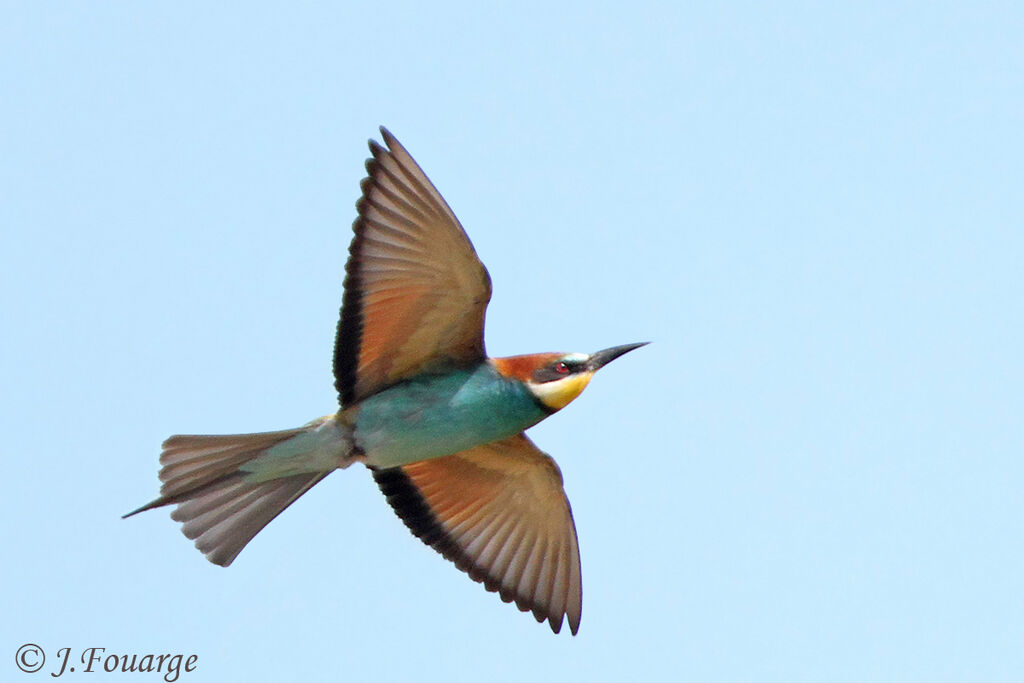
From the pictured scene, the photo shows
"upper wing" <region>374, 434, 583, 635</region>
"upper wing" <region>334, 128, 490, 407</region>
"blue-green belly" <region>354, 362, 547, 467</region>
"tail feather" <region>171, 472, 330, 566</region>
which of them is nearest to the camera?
"upper wing" <region>334, 128, 490, 407</region>

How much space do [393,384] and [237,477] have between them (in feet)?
2.03

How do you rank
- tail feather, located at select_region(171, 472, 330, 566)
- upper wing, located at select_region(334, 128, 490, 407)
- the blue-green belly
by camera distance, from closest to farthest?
upper wing, located at select_region(334, 128, 490, 407) < the blue-green belly < tail feather, located at select_region(171, 472, 330, 566)

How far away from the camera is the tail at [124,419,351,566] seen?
5070mm

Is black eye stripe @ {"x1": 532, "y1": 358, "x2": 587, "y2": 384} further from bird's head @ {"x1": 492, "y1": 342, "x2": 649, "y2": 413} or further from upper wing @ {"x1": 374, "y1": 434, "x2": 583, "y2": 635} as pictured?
upper wing @ {"x1": 374, "y1": 434, "x2": 583, "y2": 635}

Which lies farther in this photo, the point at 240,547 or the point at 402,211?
the point at 240,547

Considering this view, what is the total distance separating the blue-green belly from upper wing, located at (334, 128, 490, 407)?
7 cm

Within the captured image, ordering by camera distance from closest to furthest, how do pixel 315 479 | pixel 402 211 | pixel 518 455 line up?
pixel 402 211 < pixel 315 479 < pixel 518 455

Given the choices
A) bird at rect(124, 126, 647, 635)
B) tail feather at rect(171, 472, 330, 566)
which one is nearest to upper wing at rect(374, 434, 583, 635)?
bird at rect(124, 126, 647, 635)

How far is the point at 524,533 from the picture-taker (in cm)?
584

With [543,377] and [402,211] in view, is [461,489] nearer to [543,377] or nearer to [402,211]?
[543,377]

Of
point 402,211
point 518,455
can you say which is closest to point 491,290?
point 402,211

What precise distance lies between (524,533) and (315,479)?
3.16 feet

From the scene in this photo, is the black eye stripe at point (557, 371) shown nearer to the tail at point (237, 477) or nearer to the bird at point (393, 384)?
the bird at point (393, 384)

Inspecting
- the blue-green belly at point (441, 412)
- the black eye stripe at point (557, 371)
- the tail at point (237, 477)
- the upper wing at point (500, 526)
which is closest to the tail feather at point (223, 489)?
the tail at point (237, 477)
